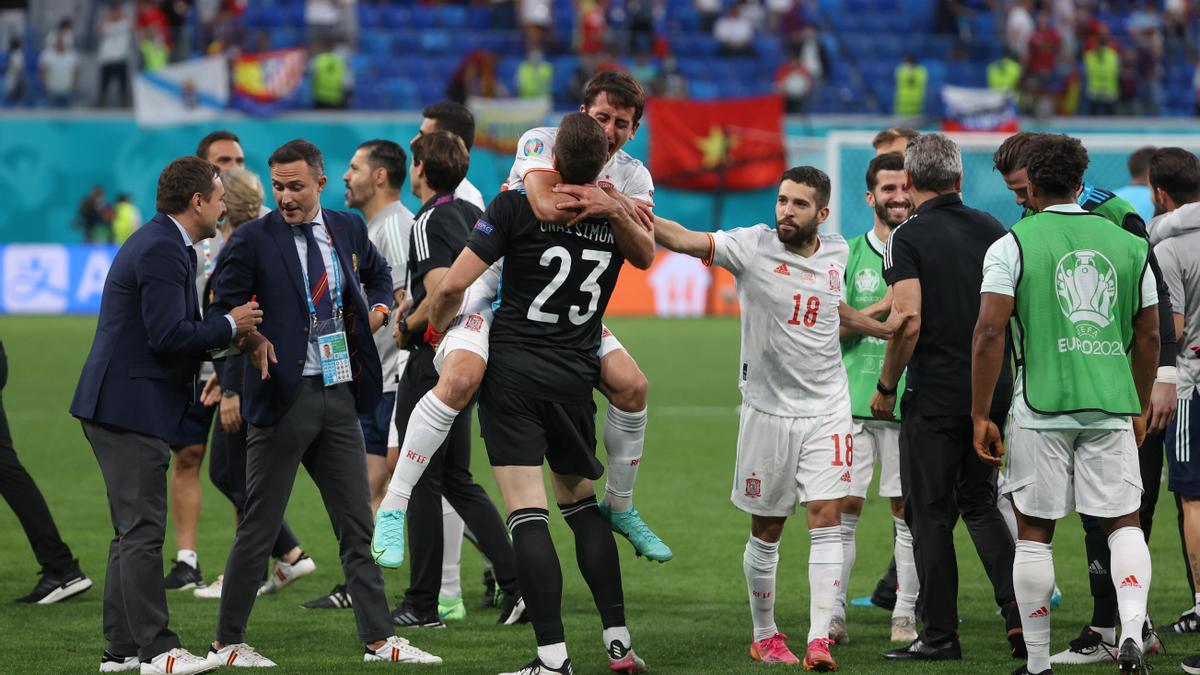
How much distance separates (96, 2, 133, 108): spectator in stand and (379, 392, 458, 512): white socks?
2447cm

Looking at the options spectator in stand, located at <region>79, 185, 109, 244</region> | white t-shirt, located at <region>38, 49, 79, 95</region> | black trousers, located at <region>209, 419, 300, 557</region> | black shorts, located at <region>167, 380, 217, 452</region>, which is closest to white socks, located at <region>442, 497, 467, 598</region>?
black trousers, located at <region>209, 419, 300, 557</region>

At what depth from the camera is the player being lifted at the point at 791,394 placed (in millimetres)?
5938

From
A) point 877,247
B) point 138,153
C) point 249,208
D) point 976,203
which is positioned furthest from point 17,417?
point 976,203

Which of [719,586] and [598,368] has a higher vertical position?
[598,368]

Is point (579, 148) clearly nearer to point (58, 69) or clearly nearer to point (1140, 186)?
point (1140, 186)

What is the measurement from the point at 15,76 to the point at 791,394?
25.7 meters

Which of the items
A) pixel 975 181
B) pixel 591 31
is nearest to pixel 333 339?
pixel 975 181

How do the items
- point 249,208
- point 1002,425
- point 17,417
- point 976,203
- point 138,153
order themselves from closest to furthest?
1. point 1002,425
2. point 249,208
3. point 17,417
4. point 976,203
5. point 138,153

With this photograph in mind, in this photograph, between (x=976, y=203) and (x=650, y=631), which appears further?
(x=976, y=203)

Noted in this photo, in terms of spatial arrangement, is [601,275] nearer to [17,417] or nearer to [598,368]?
[598,368]

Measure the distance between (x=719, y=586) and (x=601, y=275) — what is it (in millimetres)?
3018

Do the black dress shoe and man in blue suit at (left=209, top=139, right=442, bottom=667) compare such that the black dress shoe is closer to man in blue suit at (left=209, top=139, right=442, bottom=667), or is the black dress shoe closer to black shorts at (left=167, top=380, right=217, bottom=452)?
man in blue suit at (left=209, top=139, right=442, bottom=667)

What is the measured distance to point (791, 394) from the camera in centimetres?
602

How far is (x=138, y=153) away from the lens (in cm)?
2781
